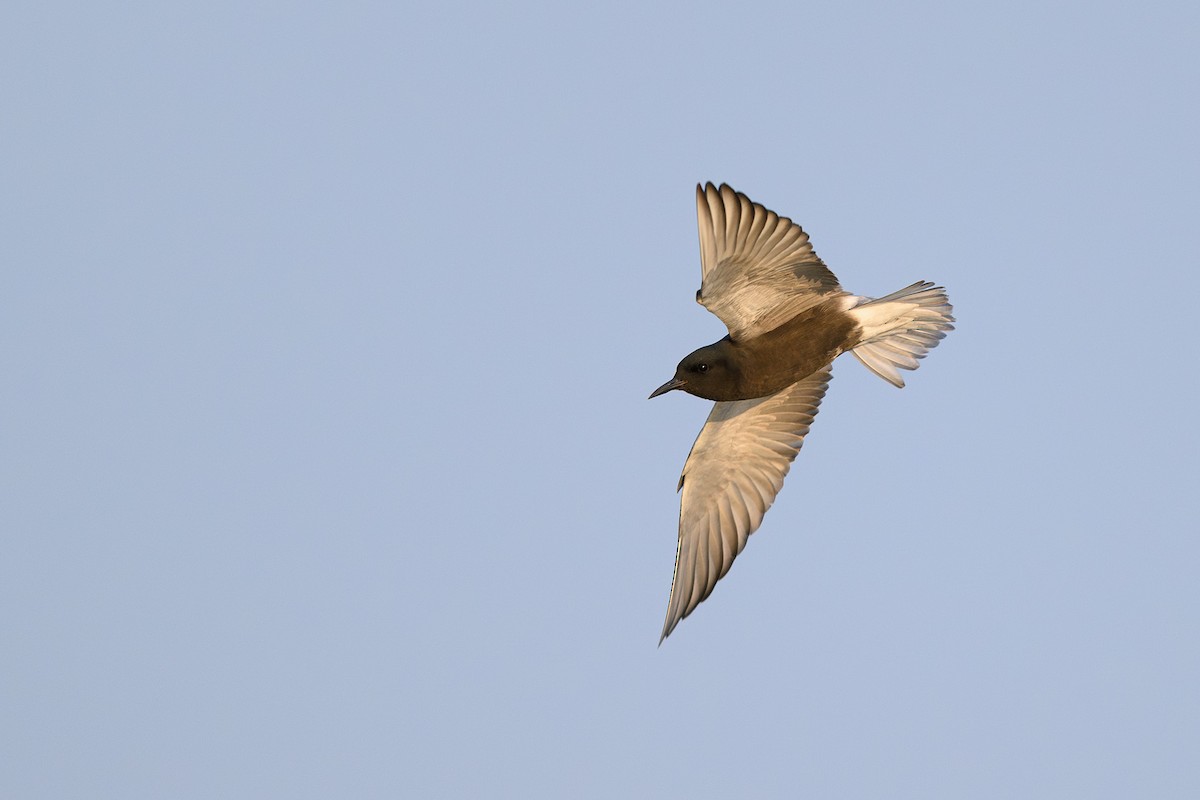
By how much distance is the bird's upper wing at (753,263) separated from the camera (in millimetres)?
12062

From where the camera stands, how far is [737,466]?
1353 centimetres

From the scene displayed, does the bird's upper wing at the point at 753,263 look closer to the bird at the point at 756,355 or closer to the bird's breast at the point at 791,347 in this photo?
the bird at the point at 756,355

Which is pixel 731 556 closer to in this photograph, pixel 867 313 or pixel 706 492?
pixel 706 492

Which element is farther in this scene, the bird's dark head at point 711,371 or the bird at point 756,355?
the bird's dark head at point 711,371

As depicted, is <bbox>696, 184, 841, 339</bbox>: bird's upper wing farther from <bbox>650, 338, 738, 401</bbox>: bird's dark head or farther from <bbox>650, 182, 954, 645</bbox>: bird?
<bbox>650, 338, 738, 401</bbox>: bird's dark head

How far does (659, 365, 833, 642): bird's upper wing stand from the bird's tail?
504 millimetres

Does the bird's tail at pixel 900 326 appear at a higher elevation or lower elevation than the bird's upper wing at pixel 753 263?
lower

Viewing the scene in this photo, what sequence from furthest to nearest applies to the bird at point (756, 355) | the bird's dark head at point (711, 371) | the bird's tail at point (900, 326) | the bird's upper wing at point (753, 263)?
1. the bird's dark head at point (711, 371)
2. the bird's tail at point (900, 326)
3. the bird at point (756, 355)
4. the bird's upper wing at point (753, 263)

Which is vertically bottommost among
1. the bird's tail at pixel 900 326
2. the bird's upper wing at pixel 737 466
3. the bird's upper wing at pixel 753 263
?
the bird's upper wing at pixel 737 466

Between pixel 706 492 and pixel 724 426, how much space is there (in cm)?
65

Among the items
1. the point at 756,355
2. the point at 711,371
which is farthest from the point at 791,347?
the point at 711,371

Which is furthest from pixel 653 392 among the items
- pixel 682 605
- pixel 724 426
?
pixel 682 605

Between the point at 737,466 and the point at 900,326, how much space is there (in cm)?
202

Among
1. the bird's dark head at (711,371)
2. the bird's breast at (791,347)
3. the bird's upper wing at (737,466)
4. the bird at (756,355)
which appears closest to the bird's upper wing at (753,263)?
the bird at (756,355)
